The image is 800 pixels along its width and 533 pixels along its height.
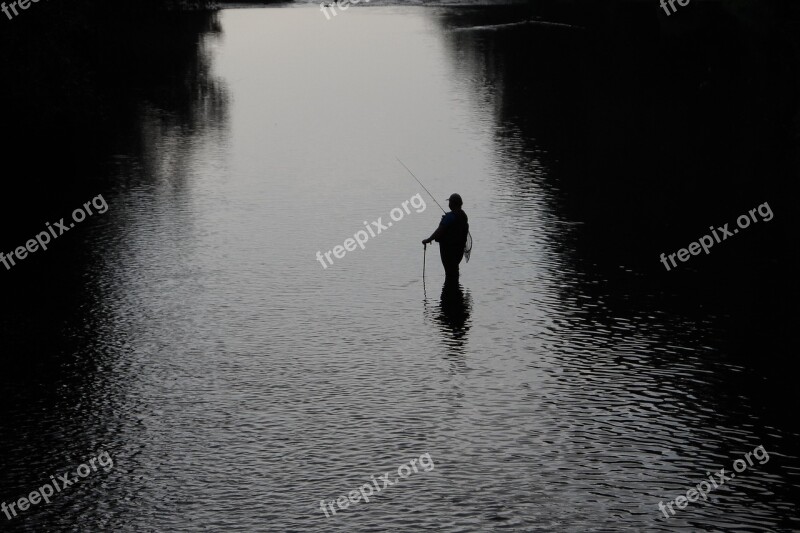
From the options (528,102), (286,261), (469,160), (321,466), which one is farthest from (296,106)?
(321,466)

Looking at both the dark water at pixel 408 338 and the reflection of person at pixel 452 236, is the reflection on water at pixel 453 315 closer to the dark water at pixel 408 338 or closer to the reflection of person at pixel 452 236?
the dark water at pixel 408 338

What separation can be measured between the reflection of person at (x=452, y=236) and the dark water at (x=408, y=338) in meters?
0.60

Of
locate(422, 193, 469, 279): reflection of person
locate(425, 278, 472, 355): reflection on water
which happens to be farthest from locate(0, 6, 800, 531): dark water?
locate(422, 193, 469, 279): reflection of person

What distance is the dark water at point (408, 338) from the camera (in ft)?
48.4

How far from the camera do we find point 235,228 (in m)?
29.1

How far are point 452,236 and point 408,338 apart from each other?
3116mm

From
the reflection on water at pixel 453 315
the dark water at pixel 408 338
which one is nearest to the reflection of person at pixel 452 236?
the reflection on water at pixel 453 315

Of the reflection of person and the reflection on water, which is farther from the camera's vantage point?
the reflection of person

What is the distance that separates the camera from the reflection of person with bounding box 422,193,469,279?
75.2 feet

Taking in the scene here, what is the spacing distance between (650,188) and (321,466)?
2044 centimetres

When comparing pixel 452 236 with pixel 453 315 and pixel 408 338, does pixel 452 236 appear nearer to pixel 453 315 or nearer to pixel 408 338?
pixel 453 315

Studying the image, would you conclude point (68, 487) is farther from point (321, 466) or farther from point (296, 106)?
point (296, 106)

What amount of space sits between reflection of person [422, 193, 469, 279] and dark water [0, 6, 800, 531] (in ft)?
1.96

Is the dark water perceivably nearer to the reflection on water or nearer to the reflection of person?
the reflection on water
